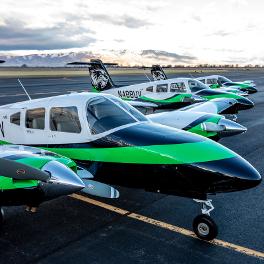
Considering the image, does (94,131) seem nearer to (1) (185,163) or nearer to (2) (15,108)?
(1) (185,163)

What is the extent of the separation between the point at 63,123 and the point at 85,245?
290cm

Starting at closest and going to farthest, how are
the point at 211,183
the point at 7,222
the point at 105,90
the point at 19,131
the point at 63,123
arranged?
the point at 211,183 < the point at 7,222 < the point at 63,123 < the point at 19,131 < the point at 105,90

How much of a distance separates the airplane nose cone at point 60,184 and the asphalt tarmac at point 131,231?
117 centimetres

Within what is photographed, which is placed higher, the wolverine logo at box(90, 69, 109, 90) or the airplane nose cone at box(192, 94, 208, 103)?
the wolverine logo at box(90, 69, 109, 90)

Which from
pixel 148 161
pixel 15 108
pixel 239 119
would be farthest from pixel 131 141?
pixel 239 119

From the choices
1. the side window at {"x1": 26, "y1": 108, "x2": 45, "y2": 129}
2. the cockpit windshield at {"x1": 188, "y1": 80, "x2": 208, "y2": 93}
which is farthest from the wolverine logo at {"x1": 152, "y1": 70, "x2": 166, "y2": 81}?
the side window at {"x1": 26, "y1": 108, "x2": 45, "y2": 129}

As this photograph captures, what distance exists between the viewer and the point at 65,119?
7.90 m

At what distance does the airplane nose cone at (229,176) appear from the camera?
602 cm

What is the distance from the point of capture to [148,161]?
6742 millimetres

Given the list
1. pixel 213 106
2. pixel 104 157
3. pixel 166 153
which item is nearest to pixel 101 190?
pixel 104 157

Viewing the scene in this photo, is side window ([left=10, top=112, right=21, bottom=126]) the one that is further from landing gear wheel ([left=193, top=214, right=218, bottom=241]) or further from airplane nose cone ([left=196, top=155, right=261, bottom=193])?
landing gear wheel ([left=193, top=214, right=218, bottom=241])

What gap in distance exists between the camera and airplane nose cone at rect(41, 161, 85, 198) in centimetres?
581

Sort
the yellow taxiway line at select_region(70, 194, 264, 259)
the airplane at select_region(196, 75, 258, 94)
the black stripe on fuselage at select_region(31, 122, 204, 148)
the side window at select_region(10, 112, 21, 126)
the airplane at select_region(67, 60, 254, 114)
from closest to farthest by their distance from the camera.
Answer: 1. the yellow taxiway line at select_region(70, 194, 264, 259)
2. the black stripe on fuselage at select_region(31, 122, 204, 148)
3. the side window at select_region(10, 112, 21, 126)
4. the airplane at select_region(67, 60, 254, 114)
5. the airplane at select_region(196, 75, 258, 94)

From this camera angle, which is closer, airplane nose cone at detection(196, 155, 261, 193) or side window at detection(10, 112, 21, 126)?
airplane nose cone at detection(196, 155, 261, 193)
